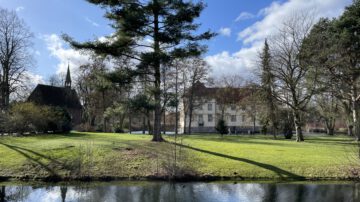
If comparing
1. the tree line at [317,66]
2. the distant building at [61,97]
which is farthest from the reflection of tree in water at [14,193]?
the distant building at [61,97]

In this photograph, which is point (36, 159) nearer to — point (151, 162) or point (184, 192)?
point (151, 162)

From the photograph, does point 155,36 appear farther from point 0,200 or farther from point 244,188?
point 0,200

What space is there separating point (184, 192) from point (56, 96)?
55.6 m

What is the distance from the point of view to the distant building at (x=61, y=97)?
61.6 metres

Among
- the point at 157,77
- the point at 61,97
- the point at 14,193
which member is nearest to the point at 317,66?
the point at 157,77

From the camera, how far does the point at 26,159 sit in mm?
18484

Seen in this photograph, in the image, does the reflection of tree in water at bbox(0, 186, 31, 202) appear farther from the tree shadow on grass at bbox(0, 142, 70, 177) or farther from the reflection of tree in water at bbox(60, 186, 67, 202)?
the tree shadow on grass at bbox(0, 142, 70, 177)

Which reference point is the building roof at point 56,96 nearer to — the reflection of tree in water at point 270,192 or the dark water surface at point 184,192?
the dark water surface at point 184,192

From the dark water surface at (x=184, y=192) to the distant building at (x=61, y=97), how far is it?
155ft

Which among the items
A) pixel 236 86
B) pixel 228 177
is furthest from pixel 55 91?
pixel 228 177

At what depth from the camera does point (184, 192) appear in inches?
556

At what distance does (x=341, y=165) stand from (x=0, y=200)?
1551cm

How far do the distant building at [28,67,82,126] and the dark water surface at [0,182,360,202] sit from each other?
155 ft

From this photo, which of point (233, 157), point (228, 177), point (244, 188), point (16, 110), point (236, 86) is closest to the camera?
point (244, 188)
